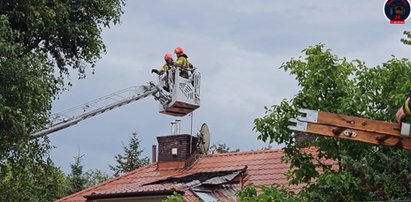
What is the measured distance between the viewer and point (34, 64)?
16.8 metres

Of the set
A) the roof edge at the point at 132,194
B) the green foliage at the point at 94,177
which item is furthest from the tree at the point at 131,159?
the roof edge at the point at 132,194

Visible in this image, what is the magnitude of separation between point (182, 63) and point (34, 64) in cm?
505

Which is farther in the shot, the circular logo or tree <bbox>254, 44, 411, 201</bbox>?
tree <bbox>254, 44, 411, 201</bbox>

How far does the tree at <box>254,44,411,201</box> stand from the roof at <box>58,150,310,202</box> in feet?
17.6

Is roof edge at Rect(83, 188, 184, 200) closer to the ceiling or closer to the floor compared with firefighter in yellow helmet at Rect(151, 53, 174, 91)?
closer to the floor

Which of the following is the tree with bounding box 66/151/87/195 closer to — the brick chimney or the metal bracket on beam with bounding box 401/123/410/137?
the brick chimney

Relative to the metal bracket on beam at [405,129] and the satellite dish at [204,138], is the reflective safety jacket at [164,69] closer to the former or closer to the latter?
the satellite dish at [204,138]

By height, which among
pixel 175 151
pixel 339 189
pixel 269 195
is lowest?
pixel 269 195

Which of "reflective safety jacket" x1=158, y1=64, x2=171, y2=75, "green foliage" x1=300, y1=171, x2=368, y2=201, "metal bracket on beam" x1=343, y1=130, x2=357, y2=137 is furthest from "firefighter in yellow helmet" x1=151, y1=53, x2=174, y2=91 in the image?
"metal bracket on beam" x1=343, y1=130, x2=357, y2=137

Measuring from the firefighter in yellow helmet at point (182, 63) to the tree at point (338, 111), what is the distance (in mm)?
7721

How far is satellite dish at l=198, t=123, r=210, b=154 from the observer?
24.1 metres

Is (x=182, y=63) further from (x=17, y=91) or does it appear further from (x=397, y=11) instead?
(x=397, y=11)

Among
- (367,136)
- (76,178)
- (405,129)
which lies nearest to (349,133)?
(367,136)

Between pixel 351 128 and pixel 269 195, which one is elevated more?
pixel 351 128
